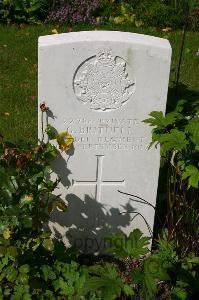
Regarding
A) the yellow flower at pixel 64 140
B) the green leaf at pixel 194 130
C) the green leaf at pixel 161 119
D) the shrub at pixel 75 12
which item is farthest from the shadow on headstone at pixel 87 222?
the shrub at pixel 75 12

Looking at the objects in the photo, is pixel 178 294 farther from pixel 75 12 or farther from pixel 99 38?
pixel 75 12

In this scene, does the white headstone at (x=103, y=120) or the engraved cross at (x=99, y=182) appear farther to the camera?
the engraved cross at (x=99, y=182)

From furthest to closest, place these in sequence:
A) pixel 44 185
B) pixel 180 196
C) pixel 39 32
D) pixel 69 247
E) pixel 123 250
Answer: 1. pixel 39 32
2. pixel 69 247
3. pixel 180 196
4. pixel 44 185
5. pixel 123 250

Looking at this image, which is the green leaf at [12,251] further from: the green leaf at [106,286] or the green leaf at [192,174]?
the green leaf at [192,174]

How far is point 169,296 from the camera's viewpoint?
3680mm

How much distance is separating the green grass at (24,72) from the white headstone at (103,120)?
1.49m

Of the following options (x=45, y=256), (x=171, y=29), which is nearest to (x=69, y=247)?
(x=45, y=256)

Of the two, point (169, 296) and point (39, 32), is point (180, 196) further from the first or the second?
point (39, 32)

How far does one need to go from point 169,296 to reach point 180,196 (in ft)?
2.19

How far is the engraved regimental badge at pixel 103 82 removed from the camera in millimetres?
3369

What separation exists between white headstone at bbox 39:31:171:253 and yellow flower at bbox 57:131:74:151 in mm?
40

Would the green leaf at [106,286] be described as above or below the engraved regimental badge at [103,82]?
below

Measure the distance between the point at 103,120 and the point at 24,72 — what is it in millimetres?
3090

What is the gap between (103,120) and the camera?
3.57 metres
